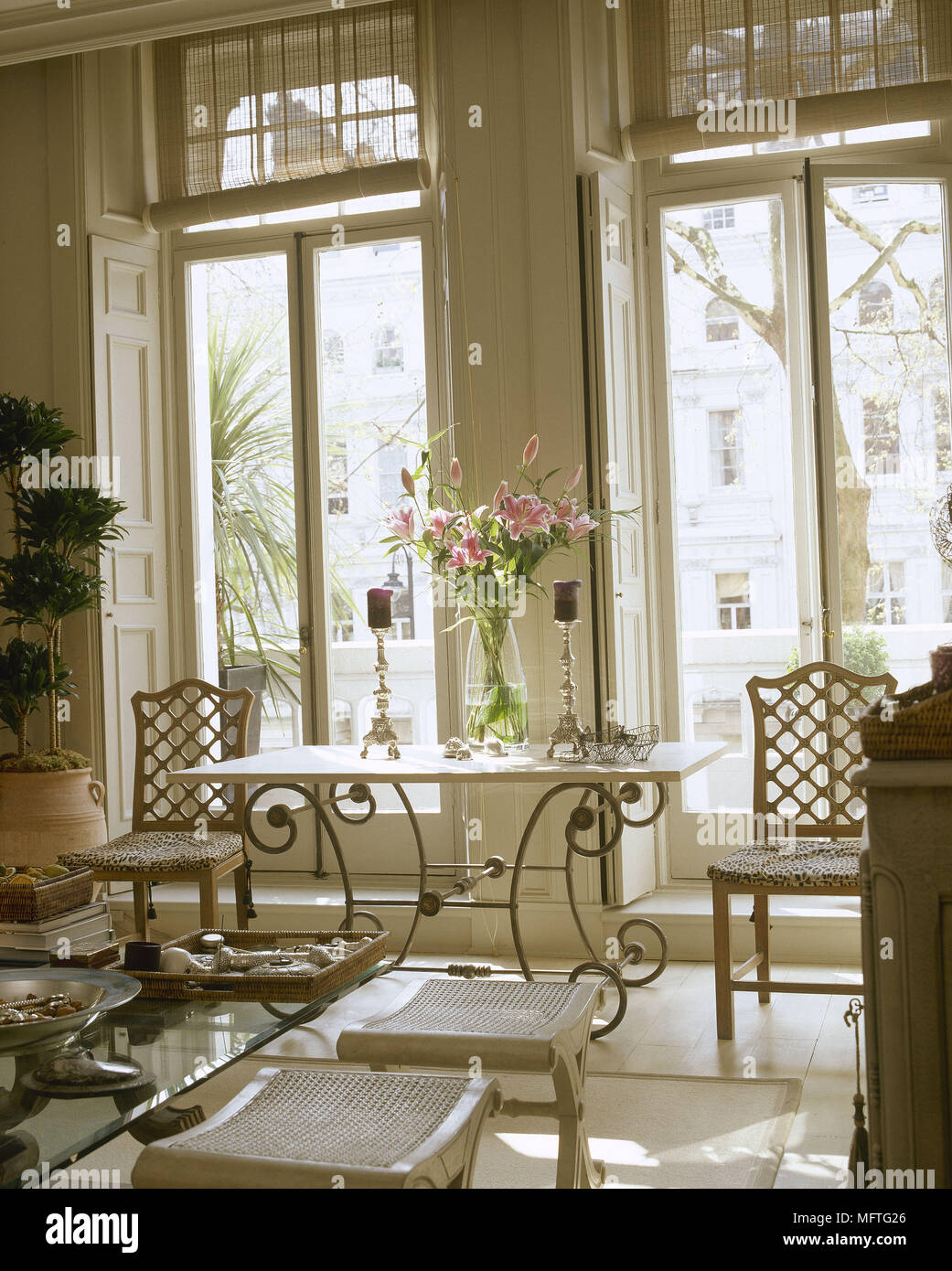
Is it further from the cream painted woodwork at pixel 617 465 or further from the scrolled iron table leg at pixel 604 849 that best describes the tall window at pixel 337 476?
the scrolled iron table leg at pixel 604 849

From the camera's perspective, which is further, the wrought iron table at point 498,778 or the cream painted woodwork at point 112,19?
the cream painted woodwork at point 112,19

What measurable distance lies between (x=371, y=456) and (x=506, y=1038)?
345 centimetres

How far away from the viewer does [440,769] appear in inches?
141

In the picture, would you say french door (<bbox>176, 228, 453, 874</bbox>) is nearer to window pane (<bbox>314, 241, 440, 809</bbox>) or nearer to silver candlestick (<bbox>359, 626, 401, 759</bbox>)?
window pane (<bbox>314, 241, 440, 809</bbox>)

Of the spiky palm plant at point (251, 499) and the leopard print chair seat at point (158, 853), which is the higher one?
the spiky palm plant at point (251, 499)

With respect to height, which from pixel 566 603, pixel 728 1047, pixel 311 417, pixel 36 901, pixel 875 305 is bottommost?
pixel 728 1047

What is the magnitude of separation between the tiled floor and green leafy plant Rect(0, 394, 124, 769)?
1672mm

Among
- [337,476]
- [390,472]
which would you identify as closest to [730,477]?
[390,472]

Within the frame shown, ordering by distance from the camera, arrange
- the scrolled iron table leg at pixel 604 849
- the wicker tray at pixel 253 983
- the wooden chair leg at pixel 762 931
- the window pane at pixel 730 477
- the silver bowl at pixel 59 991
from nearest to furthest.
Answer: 1. the silver bowl at pixel 59 991
2. the wicker tray at pixel 253 983
3. the scrolled iron table leg at pixel 604 849
4. the wooden chair leg at pixel 762 931
5. the window pane at pixel 730 477

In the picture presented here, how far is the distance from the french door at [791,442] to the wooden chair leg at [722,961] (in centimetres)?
124

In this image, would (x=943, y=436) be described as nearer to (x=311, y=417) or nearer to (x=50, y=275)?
(x=311, y=417)

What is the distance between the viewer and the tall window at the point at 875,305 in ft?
15.4

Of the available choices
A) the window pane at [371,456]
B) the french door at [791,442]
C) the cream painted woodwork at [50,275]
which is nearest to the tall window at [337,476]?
the window pane at [371,456]
